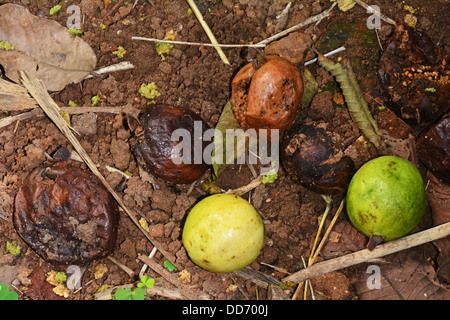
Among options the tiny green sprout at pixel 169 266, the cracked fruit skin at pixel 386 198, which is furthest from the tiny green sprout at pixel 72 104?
the cracked fruit skin at pixel 386 198

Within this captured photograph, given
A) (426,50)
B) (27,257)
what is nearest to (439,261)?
(426,50)

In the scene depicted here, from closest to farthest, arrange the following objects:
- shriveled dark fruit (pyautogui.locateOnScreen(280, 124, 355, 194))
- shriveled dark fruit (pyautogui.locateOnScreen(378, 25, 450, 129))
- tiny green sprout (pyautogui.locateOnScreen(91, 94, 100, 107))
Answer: shriveled dark fruit (pyautogui.locateOnScreen(280, 124, 355, 194))
shriveled dark fruit (pyautogui.locateOnScreen(378, 25, 450, 129))
tiny green sprout (pyautogui.locateOnScreen(91, 94, 100, 107))

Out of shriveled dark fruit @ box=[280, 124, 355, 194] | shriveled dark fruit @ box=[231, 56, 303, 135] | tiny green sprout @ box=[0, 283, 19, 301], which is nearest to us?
shriveled dark fruit @ box=[231, 56, 303, 135]

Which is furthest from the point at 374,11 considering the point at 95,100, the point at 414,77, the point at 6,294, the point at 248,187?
the point at 6,294

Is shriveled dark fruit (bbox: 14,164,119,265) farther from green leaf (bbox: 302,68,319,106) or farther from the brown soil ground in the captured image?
green leaf (bbox: 302,68,319,106)

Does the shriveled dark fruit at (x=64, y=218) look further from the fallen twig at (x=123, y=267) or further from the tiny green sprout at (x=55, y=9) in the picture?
the tiny green sprout at (x=55, y=9)

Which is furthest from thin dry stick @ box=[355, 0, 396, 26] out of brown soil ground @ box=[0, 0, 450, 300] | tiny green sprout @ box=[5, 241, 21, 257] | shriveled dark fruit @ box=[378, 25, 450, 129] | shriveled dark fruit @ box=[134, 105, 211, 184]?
tiny green sprout @ box=[5, 241, 21, 257]

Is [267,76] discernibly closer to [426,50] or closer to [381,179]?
[381,179]
